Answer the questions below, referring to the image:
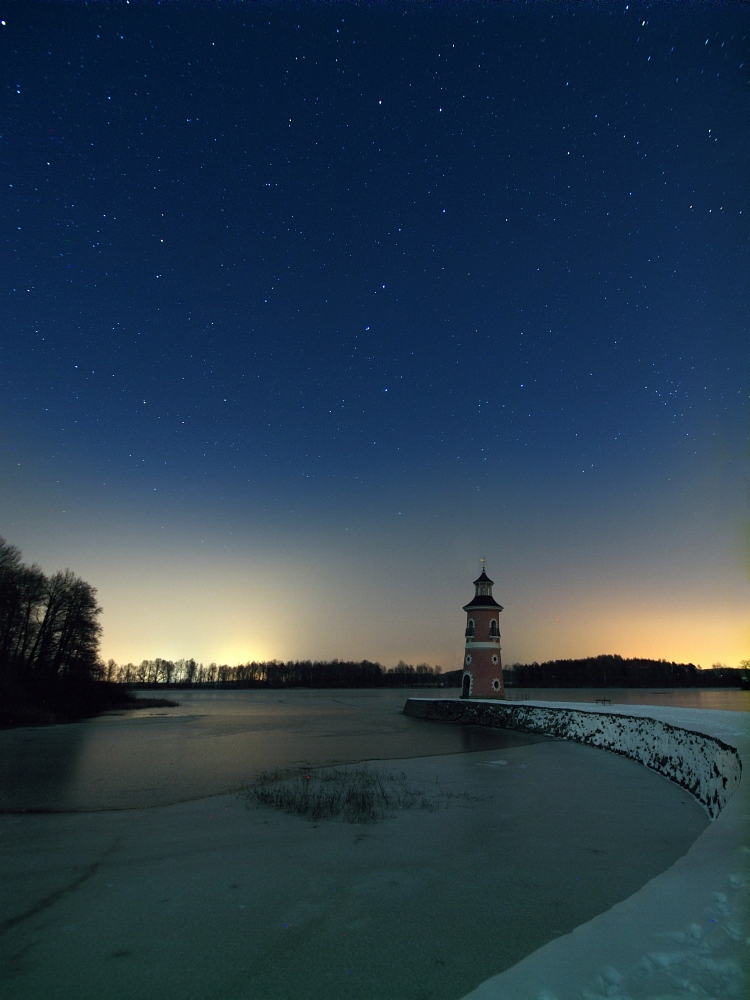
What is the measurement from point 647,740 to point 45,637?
53.6 meters

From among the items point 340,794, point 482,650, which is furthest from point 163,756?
point 482,650

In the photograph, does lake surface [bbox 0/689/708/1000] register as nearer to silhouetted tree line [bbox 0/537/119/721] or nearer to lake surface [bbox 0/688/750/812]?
lake surface [bbox 0/688/750/812]

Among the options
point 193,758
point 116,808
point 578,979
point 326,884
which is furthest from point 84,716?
point 578,979

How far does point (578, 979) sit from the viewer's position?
3.75 meters

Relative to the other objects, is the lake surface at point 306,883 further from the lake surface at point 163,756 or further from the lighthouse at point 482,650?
the lighthouse at point 482,650

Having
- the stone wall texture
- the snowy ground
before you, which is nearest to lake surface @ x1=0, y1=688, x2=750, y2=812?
the stone wall texture

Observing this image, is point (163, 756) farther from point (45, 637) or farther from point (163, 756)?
point (45, 637)

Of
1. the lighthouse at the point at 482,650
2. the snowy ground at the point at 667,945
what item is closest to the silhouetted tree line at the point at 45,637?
the lighthouse at the point at 482,650

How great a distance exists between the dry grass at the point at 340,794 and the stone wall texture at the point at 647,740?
5.64m

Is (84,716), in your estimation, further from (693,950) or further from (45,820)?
(693,950)

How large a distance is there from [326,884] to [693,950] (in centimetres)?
418

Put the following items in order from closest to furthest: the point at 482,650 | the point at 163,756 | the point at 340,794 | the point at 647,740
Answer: the point at 340,794 → the point at 647,740 → the point at 163,756 → the point at 482,650

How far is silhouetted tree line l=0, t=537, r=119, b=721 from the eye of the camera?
47.7 m

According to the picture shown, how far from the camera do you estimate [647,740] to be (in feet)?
61.4
